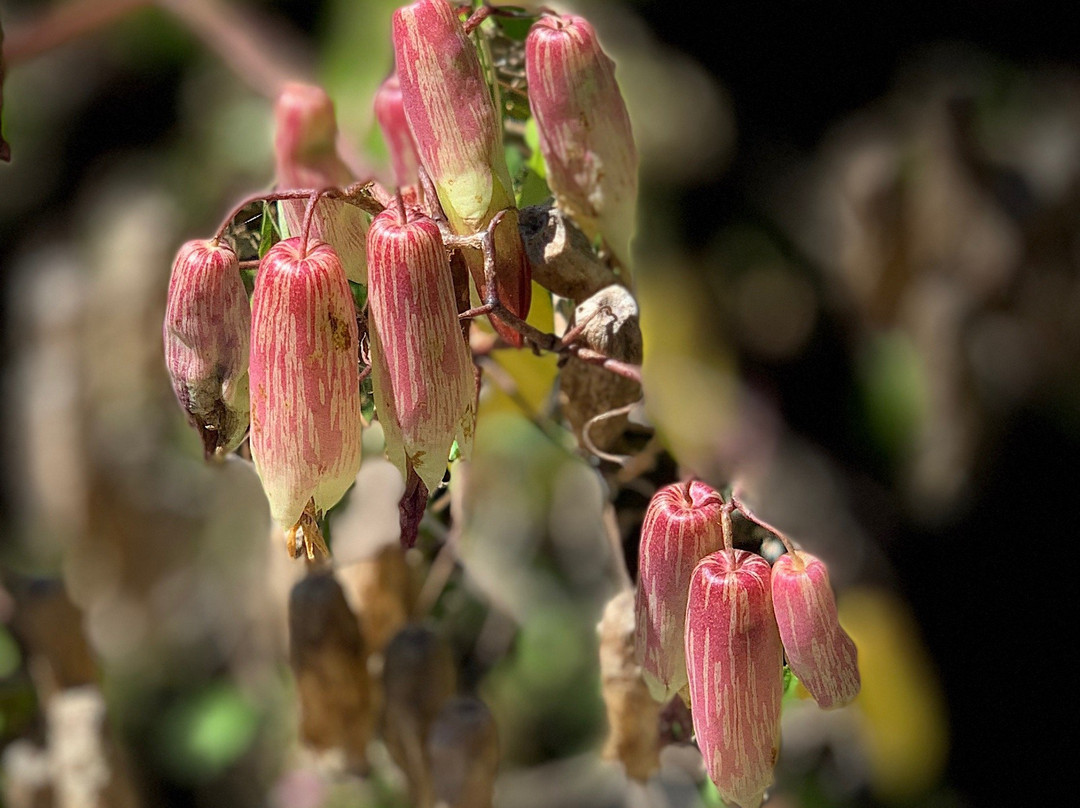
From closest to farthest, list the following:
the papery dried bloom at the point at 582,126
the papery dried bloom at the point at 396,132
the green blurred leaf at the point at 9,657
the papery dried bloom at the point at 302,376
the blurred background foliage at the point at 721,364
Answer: the papery dried bloom at the point at 302,376
the papery dried bloom at the point at 582,126
the papery dried bloom at the point at 396,132
the green blurred leaf at the point at 9,657
the blurred background foliage at the point at 721,364

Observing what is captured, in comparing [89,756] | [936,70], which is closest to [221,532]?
[89,756]

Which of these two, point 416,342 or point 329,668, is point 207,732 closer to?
point 329,668

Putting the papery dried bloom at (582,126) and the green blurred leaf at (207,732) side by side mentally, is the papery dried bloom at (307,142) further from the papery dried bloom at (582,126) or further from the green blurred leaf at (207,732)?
the green blurred leaf at (207,732)

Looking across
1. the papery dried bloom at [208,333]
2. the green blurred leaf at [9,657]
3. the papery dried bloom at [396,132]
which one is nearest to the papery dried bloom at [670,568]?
the papery dried bloom at [208,333]

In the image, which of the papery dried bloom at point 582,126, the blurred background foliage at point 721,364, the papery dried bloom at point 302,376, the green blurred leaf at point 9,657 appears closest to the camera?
the papery dried bloom at point 302,376

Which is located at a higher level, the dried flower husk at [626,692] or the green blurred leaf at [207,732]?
the dried flower husk at [626,692]

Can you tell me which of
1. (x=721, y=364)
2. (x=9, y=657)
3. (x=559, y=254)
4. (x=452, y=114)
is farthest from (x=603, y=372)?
(x=721, y=364)

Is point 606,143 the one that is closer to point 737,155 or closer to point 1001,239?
point 737,155
